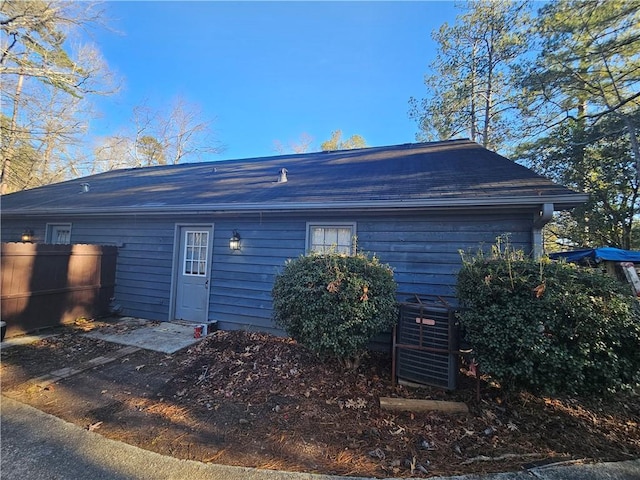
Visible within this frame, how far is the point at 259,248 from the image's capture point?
18.7ft

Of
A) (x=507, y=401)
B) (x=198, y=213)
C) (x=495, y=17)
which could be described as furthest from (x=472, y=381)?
(x=495, y=17)

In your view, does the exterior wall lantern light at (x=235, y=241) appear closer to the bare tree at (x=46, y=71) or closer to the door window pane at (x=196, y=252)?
the door window pane at (x=196, y=252)

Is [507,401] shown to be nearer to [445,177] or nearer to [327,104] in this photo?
[445,177]

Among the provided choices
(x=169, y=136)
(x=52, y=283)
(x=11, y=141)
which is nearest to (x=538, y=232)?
(x=52, y=283)

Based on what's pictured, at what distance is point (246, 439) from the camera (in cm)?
254

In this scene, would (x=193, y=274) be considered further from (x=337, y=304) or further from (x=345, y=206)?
(x=337, y=304)

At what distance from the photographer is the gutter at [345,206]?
3.90 meters

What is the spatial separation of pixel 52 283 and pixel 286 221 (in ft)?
15.8

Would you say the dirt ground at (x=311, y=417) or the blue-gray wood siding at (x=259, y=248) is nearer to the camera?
the dirt ground at (x=311, y=417)

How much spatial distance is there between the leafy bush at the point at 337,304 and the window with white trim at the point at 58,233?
7.34 metres

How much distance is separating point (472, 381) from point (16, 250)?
25.1ft

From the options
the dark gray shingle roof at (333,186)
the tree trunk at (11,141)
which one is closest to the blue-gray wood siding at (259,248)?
the dark gray shingle roof at (333,186)

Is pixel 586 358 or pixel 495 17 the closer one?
pixel 586 358

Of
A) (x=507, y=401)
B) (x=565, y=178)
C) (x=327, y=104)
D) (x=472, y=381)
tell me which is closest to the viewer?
(x=507, y=401)
